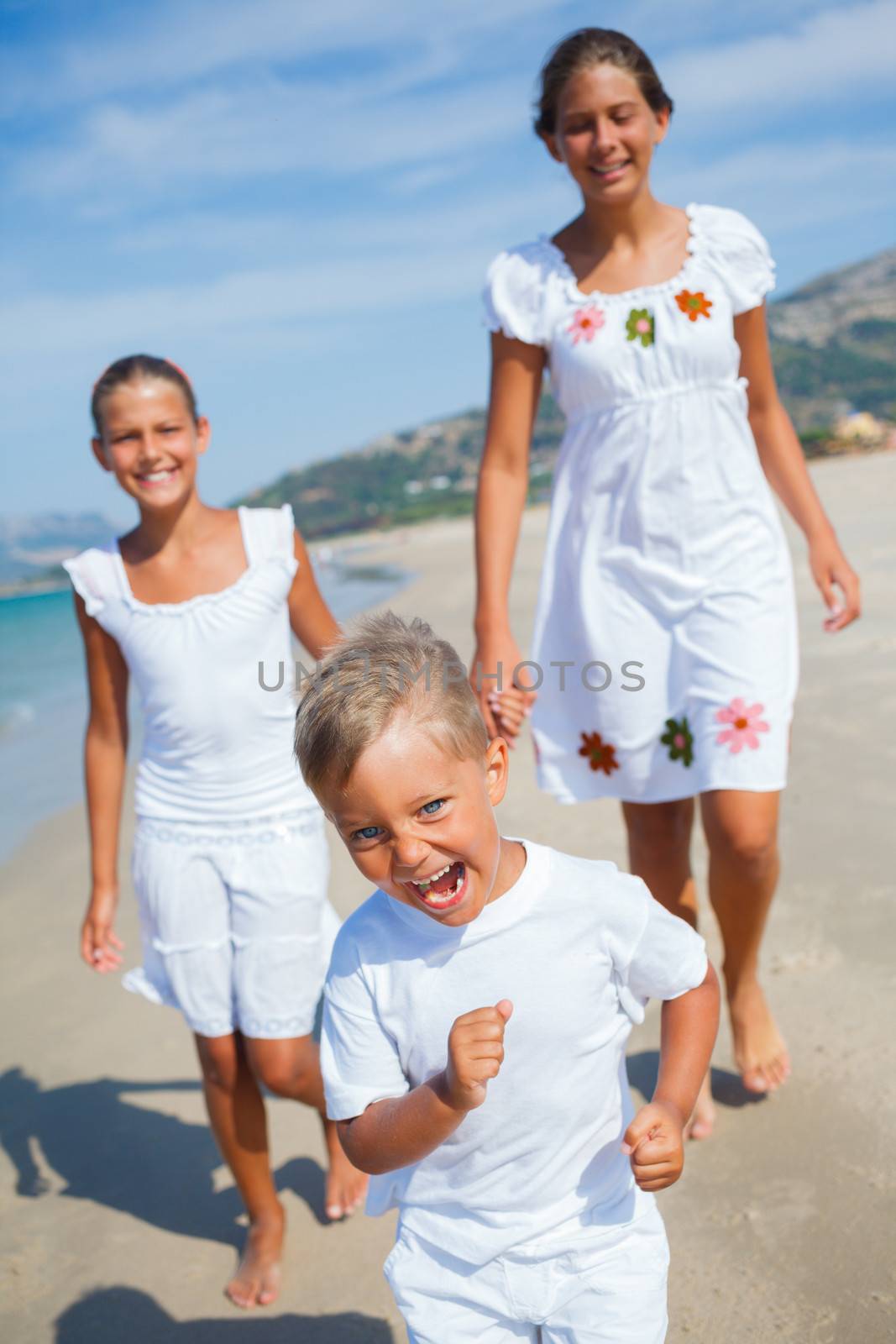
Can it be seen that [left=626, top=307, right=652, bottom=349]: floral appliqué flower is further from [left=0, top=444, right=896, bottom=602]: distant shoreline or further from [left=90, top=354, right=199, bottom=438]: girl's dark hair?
[left=0, top=444, right=896, bottom=602]: distant shoreline

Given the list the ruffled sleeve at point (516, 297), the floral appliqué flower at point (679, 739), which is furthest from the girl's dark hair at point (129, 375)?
the floral appliqué flower at point (679, 739)

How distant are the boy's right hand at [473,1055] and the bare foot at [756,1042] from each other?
1634 millimetres

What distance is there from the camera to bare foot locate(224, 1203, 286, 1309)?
9.00 feet

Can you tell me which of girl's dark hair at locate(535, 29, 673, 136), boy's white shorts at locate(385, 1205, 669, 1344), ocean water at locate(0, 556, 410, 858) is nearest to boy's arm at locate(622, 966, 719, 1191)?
boy's white shorts at locate(385, 1205, 669, 1344)

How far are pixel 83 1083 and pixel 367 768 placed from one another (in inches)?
106

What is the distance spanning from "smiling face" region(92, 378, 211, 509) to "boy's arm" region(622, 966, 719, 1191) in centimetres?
180

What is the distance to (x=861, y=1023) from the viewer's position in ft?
10.6

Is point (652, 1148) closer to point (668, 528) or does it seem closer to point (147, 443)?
point (668, 528)

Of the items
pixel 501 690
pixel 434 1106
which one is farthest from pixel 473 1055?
pixel 501 690

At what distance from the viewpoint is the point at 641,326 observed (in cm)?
283

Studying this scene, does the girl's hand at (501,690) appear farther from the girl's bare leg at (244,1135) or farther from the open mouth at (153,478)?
the girl's bare leg at (244,1135)

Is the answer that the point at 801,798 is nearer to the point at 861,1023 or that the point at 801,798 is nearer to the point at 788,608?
the point at 861,1023

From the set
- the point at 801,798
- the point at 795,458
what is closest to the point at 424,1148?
the point at 795,458

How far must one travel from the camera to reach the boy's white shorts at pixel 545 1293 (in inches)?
68.8
